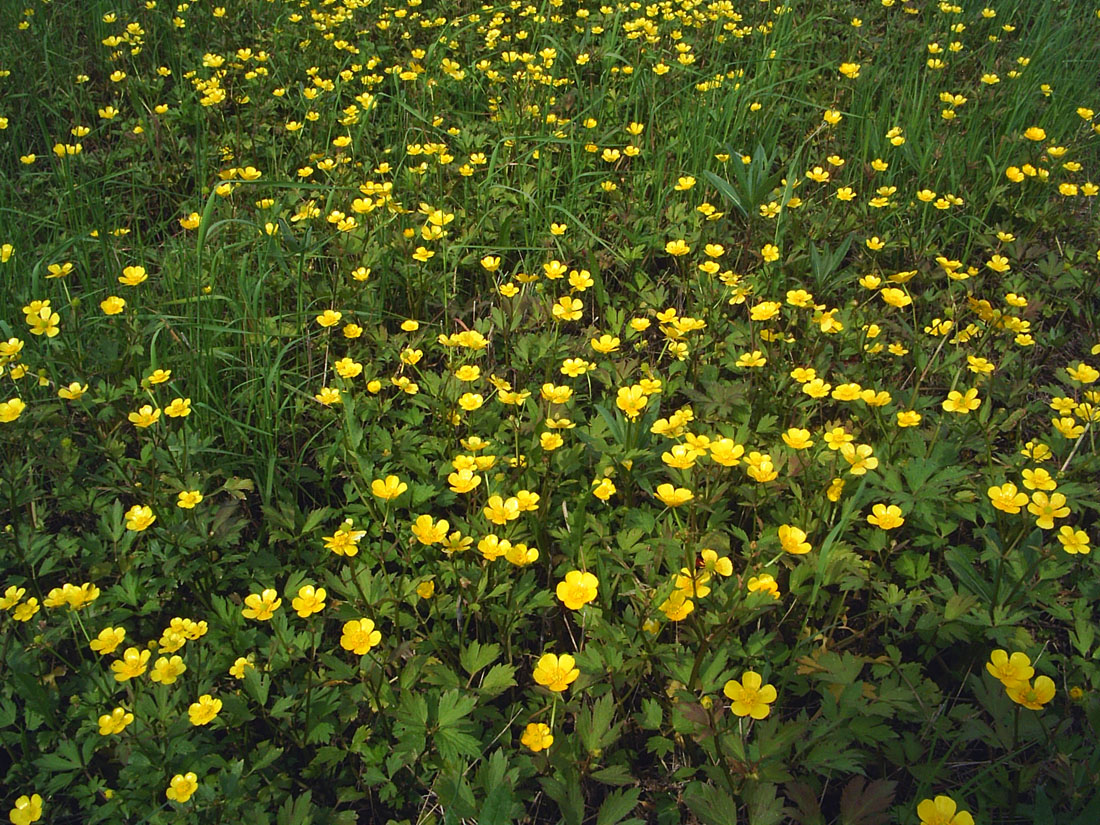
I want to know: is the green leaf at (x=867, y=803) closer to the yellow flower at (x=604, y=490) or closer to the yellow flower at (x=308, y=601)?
the yellow flower at (x=604, y=490)

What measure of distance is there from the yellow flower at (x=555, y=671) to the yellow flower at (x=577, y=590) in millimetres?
Result: 128

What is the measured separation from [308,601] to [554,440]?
31.8 inches

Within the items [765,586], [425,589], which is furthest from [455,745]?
[765,586]

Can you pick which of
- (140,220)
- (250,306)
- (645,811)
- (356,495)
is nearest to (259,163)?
(140,220)

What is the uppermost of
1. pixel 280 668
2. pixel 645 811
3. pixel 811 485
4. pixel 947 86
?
pixel 947 86

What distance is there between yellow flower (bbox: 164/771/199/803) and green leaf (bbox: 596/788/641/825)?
2.72 feet

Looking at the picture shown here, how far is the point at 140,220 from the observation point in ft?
→ 12.4

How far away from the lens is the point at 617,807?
157 centimetres

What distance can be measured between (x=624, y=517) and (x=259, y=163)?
114 inches

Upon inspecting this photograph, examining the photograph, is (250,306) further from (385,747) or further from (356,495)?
(385,747)

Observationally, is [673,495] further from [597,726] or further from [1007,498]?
[1007,498]

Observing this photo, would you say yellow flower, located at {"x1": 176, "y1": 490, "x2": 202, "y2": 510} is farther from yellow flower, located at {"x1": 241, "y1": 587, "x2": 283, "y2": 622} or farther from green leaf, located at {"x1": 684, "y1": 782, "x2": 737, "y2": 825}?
green leaf, located at {"x1": 684, "y1": 782, "x2": 737, "y2": 825}

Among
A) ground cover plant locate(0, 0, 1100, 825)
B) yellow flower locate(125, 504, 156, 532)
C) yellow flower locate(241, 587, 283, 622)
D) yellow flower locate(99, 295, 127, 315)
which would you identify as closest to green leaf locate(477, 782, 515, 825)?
ground cover plant locate(0, 0, 1100, 825)

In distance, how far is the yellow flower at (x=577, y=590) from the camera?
74.7 inches
